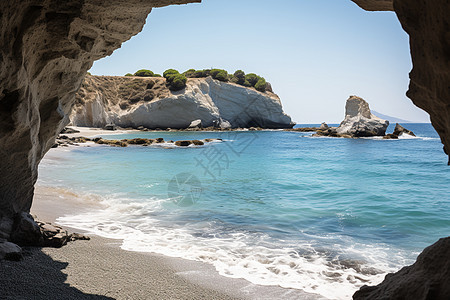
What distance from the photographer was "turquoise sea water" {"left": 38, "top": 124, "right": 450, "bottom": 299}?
5734 millimetres

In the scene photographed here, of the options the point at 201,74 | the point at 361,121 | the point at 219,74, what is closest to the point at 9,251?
the point at 361,121

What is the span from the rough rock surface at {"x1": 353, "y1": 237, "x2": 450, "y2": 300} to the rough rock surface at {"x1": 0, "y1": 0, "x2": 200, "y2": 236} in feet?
12.1

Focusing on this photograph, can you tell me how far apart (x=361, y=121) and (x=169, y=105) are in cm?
3054

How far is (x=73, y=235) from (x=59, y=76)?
2783 millimetres

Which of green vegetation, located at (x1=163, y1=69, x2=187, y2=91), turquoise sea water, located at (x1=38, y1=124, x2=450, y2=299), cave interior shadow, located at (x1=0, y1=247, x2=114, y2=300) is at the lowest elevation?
turquoise sea water, located at (x1=38, y1=124, x2=450, y2=299)

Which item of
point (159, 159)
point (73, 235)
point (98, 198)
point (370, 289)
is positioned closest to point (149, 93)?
point (159, 159)

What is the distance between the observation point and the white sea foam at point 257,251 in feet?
16.7

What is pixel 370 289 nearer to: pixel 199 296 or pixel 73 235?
pixel 199 296

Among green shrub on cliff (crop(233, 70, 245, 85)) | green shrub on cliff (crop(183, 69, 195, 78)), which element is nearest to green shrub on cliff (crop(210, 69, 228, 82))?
green shrub on cliff (crop(233, 70, 245, 85))

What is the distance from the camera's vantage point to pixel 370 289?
2.96 meters

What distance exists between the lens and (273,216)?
9344mm

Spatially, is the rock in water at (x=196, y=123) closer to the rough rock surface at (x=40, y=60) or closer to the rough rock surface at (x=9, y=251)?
the rough rock surface at (x=40, y=60)

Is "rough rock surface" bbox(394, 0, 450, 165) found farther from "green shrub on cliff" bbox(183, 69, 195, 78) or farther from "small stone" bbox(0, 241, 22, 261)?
"green shrub on cliff" bbox(183, 69, 195, 78)

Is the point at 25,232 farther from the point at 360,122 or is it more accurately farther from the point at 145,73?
the point at 145,73
